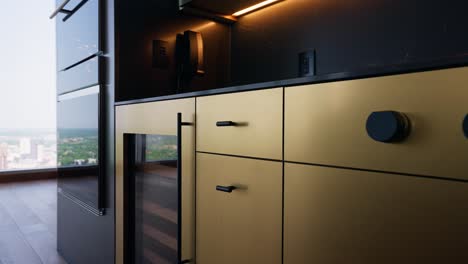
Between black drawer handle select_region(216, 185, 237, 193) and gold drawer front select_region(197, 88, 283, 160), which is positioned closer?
gold drawer front select_region(197, 88, 283, 160)

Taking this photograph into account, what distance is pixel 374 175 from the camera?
61 cm

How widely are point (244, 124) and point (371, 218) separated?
0.38 meters

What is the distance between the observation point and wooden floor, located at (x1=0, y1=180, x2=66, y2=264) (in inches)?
84.2

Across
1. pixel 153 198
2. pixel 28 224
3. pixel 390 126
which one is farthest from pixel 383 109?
pixel 28 224

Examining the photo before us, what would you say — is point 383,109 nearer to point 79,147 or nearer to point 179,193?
point 179,193

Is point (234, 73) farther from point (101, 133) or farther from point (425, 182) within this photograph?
point (425, 182)

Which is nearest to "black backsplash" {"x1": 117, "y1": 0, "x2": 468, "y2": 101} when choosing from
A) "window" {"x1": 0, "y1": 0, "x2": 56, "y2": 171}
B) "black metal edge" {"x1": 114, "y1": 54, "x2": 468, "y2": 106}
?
"black metal edge" {"x1": 114, "y1": 54, "x2": 468, "y2": 106}

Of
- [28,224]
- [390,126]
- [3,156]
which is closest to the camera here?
[390,126]

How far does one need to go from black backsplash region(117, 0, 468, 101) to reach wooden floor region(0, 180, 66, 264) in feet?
4.43

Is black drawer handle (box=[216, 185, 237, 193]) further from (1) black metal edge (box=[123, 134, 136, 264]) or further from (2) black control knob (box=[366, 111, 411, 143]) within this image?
(1) black metal edge (box=[123, 134, 136, 264])

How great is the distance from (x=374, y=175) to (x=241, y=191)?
1.19 feet

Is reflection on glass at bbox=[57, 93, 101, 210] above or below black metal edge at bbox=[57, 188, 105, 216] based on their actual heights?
above

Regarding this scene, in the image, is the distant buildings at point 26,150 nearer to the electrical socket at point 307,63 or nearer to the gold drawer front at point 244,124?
the electrical socket at point 307,63

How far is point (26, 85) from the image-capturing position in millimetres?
4578
